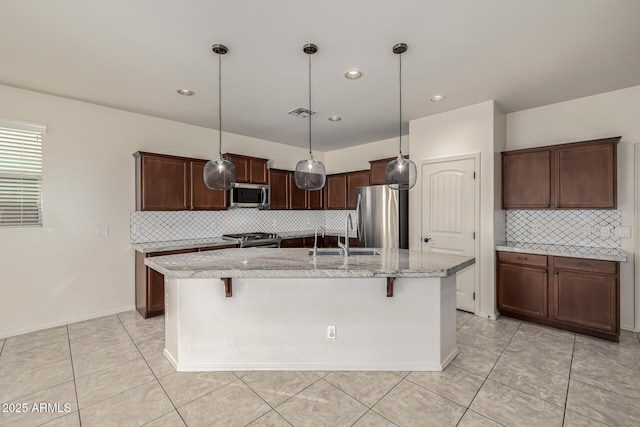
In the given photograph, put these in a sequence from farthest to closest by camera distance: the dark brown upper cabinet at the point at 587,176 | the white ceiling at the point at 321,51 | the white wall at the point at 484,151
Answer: the white wall at the point at 484,151 < the dark brown upper cabinet at the point at 587,176 < the white ceiling at the point at 321,51

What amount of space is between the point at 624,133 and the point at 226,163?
14.3ft

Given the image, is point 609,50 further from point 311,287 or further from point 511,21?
point 311,287

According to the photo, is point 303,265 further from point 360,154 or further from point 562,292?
point 360,154

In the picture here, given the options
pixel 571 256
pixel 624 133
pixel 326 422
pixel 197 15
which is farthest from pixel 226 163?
pixel 624 133

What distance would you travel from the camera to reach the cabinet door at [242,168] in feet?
15.9

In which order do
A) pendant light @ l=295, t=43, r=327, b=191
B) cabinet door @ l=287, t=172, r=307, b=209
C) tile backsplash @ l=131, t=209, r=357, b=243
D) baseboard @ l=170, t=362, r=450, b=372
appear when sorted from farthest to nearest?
1. cabinet door @ l=287, t=172, r=307, b=209
2. tile backsplash @ l=131, t=209, r=357, b=243
3. pendant light @ l=295, t=43, r=327, b=191
4. baseboard @ l=170, t=362, r=450, b=372

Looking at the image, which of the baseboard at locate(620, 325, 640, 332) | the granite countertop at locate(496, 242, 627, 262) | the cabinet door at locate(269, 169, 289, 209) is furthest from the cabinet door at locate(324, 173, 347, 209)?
the baseboard at locate(620, 325, 640, 332)

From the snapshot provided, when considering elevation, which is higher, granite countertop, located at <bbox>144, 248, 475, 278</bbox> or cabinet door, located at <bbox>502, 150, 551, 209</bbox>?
cabinet door, located at <bbox>502, 150, 551, 209</bbox>

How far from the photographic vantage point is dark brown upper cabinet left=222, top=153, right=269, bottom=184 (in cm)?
485

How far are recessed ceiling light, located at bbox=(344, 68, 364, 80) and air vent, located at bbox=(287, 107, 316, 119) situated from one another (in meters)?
1.03

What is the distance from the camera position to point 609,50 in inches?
100.0

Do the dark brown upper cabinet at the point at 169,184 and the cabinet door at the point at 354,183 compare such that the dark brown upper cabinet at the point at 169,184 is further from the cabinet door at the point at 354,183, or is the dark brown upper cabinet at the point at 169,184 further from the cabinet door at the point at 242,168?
the cabinet door at the point at 354,183

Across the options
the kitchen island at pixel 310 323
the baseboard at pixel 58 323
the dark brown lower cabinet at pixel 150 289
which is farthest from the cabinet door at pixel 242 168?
the kitchen island at pixel 310 323

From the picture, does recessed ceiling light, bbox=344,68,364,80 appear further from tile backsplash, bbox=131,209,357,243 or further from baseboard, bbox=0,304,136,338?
baseboard, bbox=0,304,136,338
